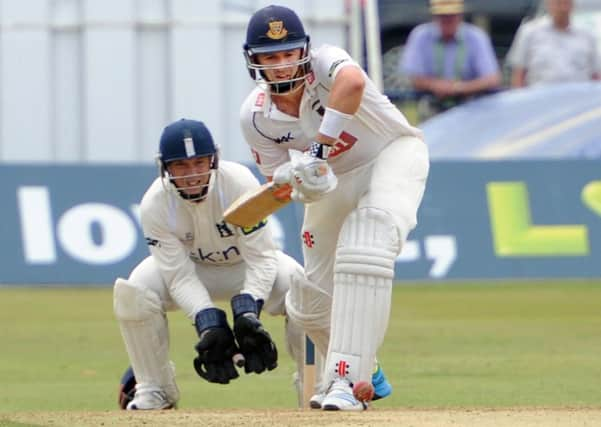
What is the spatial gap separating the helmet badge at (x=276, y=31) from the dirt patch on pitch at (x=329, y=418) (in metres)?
1.49

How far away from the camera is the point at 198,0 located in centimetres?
1708

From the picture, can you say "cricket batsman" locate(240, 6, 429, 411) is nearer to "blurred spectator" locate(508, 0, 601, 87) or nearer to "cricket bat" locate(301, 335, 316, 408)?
"cricket bat" locate(301, 335, 316, 408)

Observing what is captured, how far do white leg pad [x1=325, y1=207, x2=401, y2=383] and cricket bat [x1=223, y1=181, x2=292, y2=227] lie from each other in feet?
0.97

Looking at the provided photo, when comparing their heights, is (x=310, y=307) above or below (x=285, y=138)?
below

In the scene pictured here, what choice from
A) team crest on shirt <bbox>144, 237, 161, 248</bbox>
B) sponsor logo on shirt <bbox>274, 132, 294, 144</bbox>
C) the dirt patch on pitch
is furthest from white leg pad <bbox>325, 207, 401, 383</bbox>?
team crest on shirt <bbox>144, 237, 161, 248</bbox>

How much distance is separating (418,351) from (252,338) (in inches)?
118

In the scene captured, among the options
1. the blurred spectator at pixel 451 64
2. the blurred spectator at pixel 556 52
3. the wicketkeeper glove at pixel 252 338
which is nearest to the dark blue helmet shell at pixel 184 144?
the wicketkeeper glove at pixel 252 338

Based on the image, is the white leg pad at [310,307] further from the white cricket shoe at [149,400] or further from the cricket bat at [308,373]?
the white cricket shoe at [149,400]

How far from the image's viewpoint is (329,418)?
20.1ft

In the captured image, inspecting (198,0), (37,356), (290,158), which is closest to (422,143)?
(290,158)

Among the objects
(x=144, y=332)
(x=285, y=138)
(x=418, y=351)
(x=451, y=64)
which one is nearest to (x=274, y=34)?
(x=285, y=138)

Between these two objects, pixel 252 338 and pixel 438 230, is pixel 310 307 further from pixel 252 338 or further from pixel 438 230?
pixel 438 230

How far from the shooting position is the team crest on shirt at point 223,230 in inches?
302

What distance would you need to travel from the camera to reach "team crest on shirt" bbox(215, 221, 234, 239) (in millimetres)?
7668
